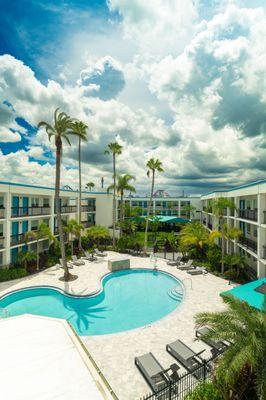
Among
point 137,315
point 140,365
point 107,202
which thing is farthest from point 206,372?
point 107,202

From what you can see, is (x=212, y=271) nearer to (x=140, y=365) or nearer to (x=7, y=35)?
(x=140, y=365)

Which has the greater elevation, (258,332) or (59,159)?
(59,159)

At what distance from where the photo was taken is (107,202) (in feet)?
142

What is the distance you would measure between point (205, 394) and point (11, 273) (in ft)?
64.0

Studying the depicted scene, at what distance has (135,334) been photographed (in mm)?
12359

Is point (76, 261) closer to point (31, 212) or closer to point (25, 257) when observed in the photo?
point (25, 257)

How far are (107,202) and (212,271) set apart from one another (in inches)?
985

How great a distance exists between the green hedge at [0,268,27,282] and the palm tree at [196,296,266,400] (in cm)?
1893

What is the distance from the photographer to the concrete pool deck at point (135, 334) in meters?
9.18

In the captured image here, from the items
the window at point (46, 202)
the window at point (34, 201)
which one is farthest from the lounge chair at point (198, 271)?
the window at point (46, 202)

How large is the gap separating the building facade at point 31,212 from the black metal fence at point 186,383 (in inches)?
799

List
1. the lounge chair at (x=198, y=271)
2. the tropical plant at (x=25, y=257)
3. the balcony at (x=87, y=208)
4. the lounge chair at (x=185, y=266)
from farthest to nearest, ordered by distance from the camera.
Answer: the balcony at (x=87, y=208) → the lounge chair at (x=185, y=266) → the lounge chair at (x=198, y=271) → the tropical plant at (x=25, y=257)

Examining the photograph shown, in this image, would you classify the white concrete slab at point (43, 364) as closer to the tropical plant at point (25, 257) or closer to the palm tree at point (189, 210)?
the tropical plant at point (25, 257)

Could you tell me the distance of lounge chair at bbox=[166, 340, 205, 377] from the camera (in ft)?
32.1
